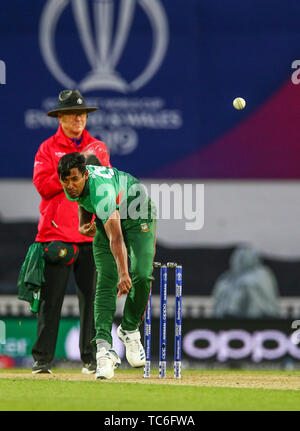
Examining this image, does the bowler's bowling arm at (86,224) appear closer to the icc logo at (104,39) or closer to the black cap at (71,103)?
the black cap at (71,103)

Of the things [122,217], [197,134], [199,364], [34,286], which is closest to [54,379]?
[34,286]

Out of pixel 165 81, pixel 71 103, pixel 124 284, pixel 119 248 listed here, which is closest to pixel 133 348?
pixel 124 284

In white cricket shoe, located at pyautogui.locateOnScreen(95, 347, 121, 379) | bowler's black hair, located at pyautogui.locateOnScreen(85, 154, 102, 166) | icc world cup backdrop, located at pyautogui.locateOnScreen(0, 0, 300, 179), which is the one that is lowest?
white cricket shoe, located at pyautogui.locateOnScreen(95, 347, 121, 379)

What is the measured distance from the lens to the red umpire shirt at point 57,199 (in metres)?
6.48

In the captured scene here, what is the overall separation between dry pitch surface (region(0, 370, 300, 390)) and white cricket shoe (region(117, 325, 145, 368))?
0.12 m

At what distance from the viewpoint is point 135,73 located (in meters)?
9.05

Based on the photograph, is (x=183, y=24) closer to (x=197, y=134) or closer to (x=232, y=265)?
(x=197, y=134)

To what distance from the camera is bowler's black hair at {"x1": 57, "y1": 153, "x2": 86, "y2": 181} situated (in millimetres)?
5684

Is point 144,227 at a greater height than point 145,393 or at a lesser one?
greater

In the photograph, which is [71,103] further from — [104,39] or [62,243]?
[104,39]

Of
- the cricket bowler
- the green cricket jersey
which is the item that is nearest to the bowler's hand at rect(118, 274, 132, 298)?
the cricket bowler

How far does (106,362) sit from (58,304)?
83 cm

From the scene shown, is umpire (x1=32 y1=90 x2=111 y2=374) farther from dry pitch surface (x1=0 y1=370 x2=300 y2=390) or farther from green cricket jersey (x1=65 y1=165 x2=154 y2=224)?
green cricket jersey (x1=65 y1=165 x2=154 y2=224)

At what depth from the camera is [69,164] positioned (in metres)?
5.69
